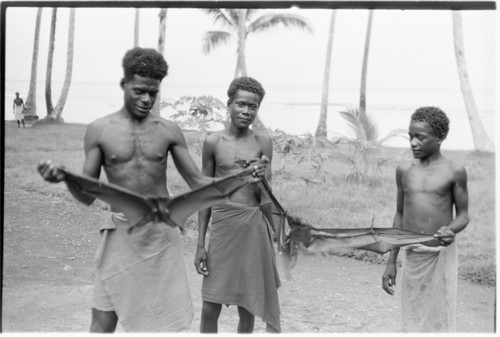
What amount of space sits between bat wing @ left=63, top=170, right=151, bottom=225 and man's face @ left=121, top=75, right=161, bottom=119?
48 centimetres

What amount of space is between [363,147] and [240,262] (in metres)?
5.14

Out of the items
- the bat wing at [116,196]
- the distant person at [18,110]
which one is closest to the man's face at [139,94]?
the bat wing at [116,196]

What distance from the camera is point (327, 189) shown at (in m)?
8.88

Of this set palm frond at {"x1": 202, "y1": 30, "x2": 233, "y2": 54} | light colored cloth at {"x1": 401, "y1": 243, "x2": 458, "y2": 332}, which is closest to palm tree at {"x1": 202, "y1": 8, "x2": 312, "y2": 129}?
palm frond at {"x1": 202, "y1": 30, "x2": 233, "y2": 54}

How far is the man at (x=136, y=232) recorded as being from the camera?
3.49 meters

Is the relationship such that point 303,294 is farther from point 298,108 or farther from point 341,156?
point 298,108

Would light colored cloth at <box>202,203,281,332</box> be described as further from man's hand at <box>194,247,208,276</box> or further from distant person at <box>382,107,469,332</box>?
distant person at <box>382,107,469,332</box>

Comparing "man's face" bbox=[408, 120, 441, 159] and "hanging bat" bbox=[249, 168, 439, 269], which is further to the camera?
"hanging bat" bbox=[249, 168, 439, 269]

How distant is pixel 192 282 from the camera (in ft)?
19.7

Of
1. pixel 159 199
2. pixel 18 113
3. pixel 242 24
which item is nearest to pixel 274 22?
pixel 242 24

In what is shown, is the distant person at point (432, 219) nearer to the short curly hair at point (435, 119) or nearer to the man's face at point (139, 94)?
the short curly hair at point (435, 119)

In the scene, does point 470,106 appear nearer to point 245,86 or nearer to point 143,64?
point 245,86

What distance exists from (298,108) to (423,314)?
6.01 meters

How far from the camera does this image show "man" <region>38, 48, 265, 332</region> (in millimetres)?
3486
